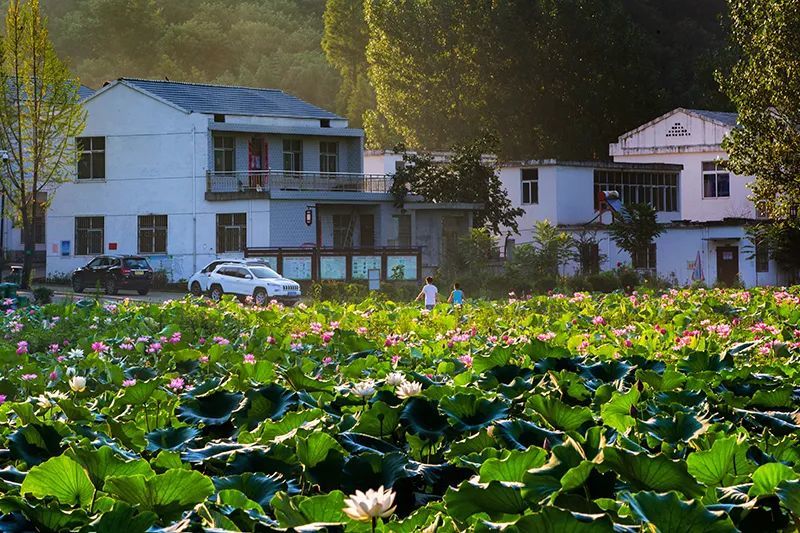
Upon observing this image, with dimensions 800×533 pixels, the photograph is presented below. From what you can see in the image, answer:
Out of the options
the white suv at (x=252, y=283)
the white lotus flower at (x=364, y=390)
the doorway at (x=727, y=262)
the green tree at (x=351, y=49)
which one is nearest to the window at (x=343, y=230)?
the white suv at (x=252, y=283)

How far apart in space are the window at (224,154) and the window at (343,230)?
4665 mm

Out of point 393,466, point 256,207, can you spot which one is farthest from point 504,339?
point 256,207

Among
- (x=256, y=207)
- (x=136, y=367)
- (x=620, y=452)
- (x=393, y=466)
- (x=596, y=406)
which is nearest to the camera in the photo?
(x=620, y=452)

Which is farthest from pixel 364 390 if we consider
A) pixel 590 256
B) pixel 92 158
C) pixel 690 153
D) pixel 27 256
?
pixel 690 153

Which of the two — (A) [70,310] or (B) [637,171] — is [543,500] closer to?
(A) [70,310]

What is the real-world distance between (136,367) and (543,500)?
5.87 metres

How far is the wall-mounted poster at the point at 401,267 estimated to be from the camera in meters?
47.7

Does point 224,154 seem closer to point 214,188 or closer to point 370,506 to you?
point 214,188

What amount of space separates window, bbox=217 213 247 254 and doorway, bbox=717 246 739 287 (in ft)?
65.9

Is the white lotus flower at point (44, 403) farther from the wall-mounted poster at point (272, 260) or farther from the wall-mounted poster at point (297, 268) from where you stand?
the wall-mounted poster at point (297, 268)

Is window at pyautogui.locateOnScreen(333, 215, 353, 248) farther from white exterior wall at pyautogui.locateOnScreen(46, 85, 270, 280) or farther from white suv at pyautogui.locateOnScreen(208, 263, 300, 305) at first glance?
white suv at pyautogui.locateOnScreen(208, 263, 300, 305)

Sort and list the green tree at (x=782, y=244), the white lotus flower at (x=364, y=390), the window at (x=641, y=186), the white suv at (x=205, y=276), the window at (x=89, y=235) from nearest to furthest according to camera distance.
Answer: the white lotus flower at (x=364, y=390) < the white suv at (x=205, y=276) < the green tree at (x=782, y=244) < the window at (x=89, y=235) < the window at (x=641, y=186)

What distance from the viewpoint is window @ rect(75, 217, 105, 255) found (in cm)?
5791

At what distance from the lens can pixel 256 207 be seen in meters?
53.2
